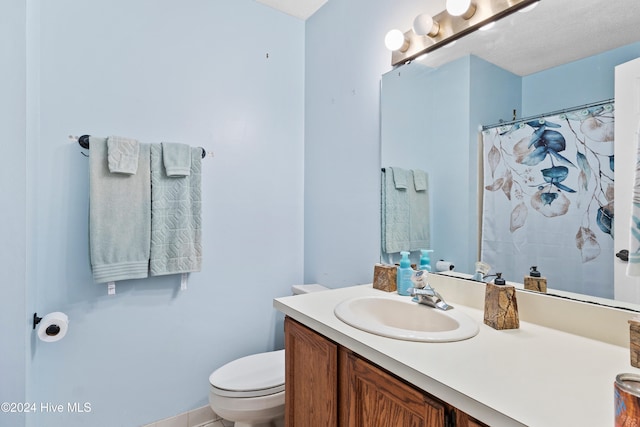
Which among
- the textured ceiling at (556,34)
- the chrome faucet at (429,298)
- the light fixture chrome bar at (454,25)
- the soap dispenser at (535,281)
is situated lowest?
the chrome faucet at (429,298)

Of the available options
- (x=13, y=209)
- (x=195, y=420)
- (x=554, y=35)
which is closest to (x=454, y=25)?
(x=554, y=35)

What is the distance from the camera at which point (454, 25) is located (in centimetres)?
126

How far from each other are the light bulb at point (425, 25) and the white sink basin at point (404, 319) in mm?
1070

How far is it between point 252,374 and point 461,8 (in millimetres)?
1774

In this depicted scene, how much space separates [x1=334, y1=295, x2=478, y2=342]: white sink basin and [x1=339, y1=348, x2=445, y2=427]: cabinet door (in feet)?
0.34

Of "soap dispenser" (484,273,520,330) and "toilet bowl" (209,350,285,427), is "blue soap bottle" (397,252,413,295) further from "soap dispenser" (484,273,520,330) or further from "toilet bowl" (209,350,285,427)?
"toilet bowl" (209,350,285,427)

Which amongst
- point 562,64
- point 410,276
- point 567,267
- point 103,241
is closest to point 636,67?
point 562,64

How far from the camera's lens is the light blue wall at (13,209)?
3.87 feet

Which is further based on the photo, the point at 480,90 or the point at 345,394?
the point at 480,90

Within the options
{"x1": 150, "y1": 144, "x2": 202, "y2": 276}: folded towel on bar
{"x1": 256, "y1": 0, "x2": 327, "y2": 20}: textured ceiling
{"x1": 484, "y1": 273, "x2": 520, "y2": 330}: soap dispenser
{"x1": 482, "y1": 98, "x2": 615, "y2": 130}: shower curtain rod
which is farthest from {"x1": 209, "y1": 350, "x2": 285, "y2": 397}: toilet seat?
{"x1": 256, "y1": 0, "x2": 327, "y2": 20}: textured ceiling

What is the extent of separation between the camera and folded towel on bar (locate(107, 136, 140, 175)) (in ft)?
Result: 4.80

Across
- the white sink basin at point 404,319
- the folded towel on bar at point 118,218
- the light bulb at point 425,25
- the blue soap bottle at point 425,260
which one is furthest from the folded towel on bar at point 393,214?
the folded towel on bar at point 118,218

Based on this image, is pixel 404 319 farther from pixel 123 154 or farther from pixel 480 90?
pixel 123 154

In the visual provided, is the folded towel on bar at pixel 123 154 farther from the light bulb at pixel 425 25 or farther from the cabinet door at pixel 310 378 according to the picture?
the light bulb at pixel 425 25
